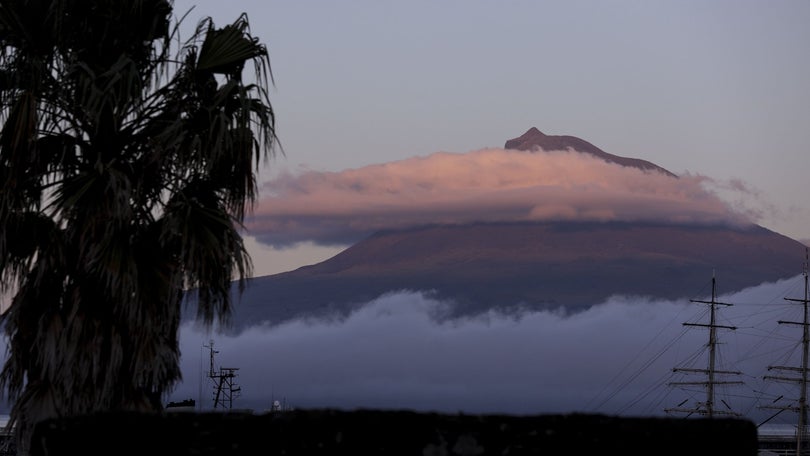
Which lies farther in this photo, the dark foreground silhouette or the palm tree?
the palm tree

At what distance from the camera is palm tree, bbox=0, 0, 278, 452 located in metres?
19.5

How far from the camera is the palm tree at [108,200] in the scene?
1947cm

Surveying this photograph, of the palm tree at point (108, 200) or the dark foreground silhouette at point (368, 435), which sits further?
the palm tree at point (108, 200)

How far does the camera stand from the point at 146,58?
72.2 feet

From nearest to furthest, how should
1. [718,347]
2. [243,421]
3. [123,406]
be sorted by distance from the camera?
[243,421] < [123,406] < [718,347]

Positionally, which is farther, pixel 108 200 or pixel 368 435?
pixel 108 200

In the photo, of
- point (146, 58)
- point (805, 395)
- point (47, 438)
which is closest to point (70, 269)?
point (146, 58)

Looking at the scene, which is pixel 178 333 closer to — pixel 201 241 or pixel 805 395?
pixel 201 241

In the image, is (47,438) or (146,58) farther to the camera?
(146,58)

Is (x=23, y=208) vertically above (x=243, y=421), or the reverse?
(x=23, y=208)

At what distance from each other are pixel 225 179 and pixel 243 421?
39.0 ft

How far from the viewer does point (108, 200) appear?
19.7m

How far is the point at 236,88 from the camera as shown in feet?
69.2

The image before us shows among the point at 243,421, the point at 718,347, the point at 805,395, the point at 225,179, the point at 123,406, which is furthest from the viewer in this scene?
the point at 718,347
